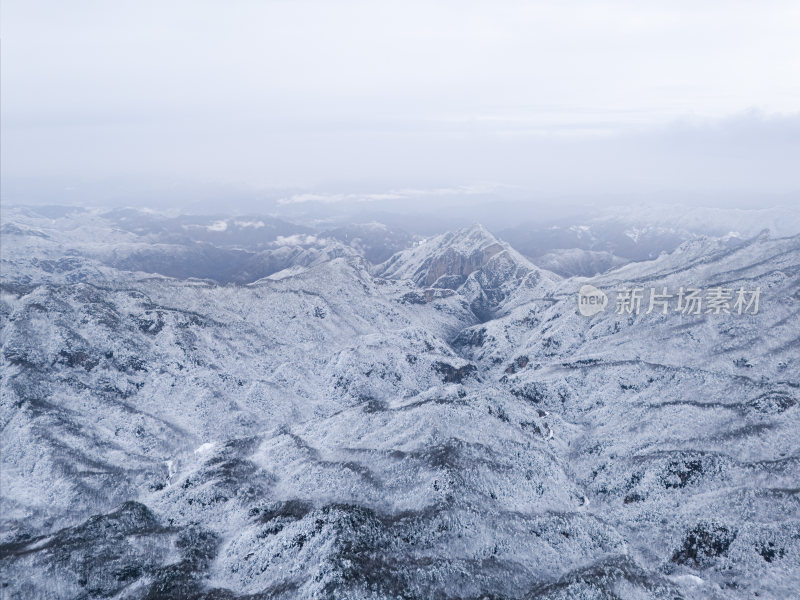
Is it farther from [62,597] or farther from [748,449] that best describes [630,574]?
[62,597]

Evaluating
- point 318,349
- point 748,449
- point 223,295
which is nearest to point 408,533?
point 748,449

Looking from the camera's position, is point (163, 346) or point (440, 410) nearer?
point (440, 410)

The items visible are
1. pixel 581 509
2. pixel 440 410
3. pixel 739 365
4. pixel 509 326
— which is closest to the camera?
pixel 581 509

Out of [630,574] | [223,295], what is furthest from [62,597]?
[223,295]

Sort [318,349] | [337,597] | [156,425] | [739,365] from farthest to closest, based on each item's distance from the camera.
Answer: [318,349]
[739,365]
[156,425]
[337,597]

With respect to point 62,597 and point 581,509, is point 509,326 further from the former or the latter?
point 62,597

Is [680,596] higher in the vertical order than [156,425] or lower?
higher

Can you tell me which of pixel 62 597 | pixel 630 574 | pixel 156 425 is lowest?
pixel 156 425
